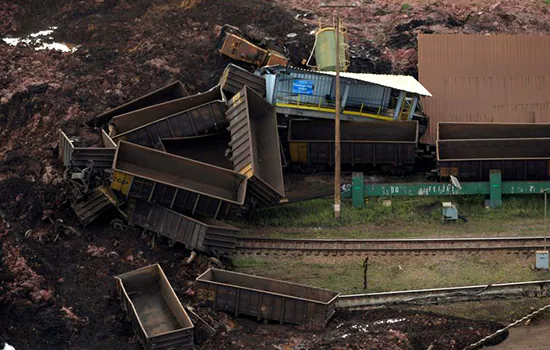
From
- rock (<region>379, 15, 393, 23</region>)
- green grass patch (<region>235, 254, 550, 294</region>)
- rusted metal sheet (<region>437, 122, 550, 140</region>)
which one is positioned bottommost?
green grass patch (<region>235, 254, 550, 294</region>)

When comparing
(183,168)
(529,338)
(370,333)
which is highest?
(183,168)

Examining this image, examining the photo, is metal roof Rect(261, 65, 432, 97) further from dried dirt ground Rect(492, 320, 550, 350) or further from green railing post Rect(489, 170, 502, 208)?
dried dirt ground Rect(492, 320, 550, 350)

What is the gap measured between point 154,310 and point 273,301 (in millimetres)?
3811

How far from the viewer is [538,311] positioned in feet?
109

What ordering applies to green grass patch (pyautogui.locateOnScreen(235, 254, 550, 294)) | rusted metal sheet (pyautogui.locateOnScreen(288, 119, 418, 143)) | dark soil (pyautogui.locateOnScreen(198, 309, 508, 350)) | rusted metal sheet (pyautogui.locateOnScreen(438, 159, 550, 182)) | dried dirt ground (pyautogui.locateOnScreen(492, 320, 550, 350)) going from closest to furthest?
1. dark soil (pyautogui.locateOnScreen(198, 309, 508, 350))
2. dried dirt ground (pyautogui.locateOnScreen(492, 320, 550, 350))
3. green grass patch (pyautogui.locateOnScreen(235, 254, 550, 294))
4. rusted metal sheet (pyautogui.locateOnScreen(438, 159, 550, 182))
5. rusted metal sheet (pyautogui.locateOnScreen(288, 119, 418, 143))

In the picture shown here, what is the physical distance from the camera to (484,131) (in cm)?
4416

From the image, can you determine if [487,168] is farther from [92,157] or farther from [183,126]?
[92,157]

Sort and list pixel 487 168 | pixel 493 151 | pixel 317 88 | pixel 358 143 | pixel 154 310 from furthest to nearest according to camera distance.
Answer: pixel 317 88
pixel 358 143
pixel 493 151
pixel 487 168
pixel 154 310

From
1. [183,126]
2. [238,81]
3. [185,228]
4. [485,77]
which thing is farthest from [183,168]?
[485,77]

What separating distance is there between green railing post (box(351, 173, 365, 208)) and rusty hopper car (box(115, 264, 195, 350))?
34.0 ft

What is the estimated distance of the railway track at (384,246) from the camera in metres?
38.0

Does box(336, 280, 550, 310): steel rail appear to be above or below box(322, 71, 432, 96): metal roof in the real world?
below

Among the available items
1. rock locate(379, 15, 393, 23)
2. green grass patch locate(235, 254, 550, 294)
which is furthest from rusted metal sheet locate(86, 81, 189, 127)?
rock locate(379, 15, 393, 23)

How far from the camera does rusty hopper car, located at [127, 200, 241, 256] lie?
3669cm
